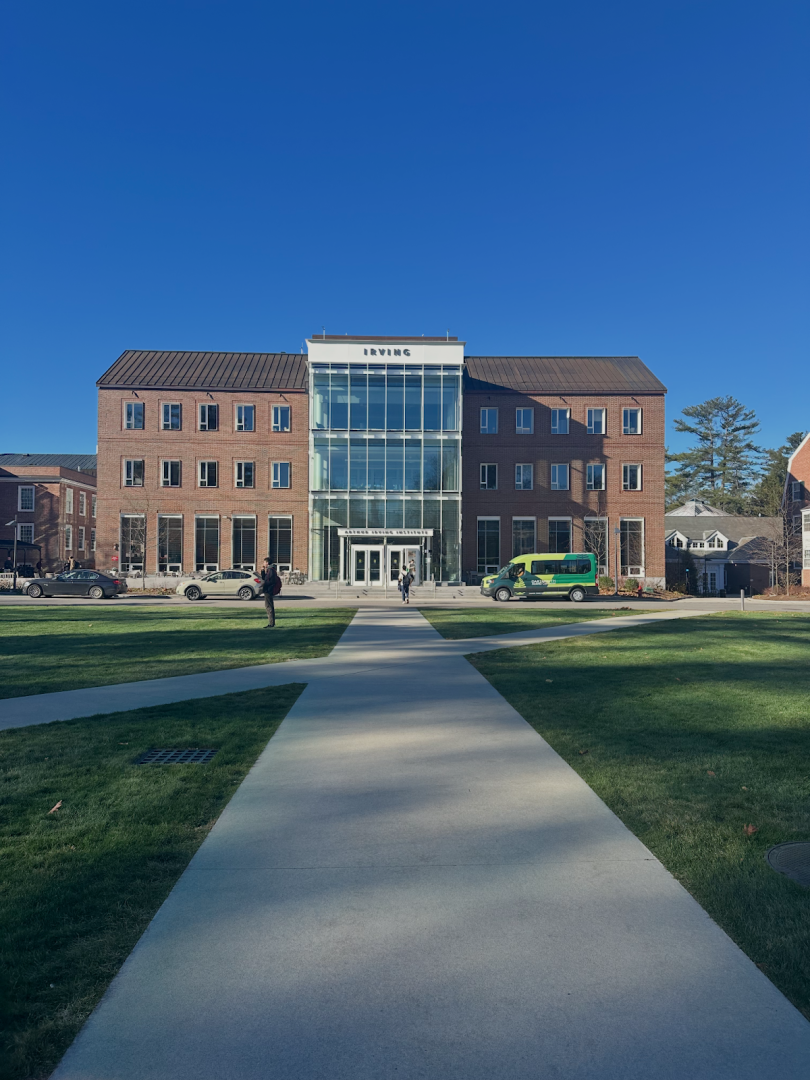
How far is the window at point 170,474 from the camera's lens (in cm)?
5219

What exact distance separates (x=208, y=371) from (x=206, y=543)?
488 inches

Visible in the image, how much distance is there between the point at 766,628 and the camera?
2214 cm

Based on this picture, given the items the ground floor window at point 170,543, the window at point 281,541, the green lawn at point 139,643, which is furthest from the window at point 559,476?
the green lawn at point 139,643

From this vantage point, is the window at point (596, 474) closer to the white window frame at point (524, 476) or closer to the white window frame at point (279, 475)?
the white window frame at point (524, 476)

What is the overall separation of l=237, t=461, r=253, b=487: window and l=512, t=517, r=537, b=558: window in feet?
61.8

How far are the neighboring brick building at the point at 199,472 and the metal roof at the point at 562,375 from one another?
13.3 m

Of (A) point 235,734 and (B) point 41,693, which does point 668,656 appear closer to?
(A) point 235,734

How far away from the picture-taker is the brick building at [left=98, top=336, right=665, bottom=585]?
1946 inches

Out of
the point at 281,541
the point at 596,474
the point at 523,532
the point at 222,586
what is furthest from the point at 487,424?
the point at 222,586

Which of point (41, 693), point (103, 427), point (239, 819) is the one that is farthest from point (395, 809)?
point (103, 427)

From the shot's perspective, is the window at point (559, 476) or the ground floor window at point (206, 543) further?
the window at point (559, 476)

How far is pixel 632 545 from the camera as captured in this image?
53.2 meters

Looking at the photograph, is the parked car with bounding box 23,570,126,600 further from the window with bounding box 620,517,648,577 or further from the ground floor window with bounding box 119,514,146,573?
the window with bounding box 620,517,648,577

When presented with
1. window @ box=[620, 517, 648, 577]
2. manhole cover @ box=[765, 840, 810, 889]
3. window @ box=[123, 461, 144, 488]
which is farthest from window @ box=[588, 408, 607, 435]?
manhole cover @ box=[765, 840, 810, 889]
